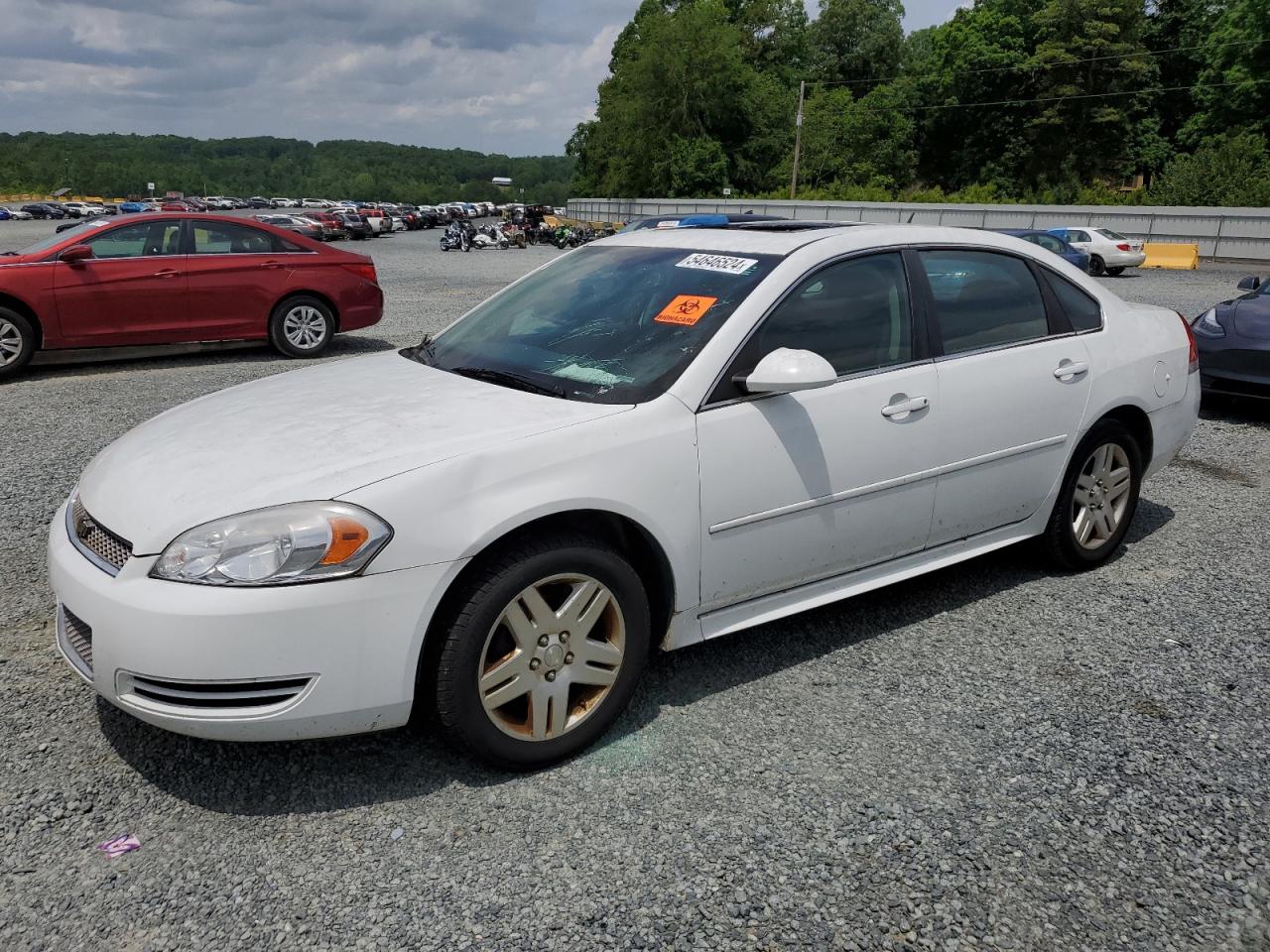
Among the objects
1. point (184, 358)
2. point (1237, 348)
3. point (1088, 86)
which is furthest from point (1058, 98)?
point (184, 358)

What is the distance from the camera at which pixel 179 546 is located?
2.56 metres

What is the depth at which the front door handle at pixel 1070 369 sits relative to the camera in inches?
161

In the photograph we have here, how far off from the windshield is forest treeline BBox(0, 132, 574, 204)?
139801mm

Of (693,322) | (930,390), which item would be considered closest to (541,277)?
(693,322)

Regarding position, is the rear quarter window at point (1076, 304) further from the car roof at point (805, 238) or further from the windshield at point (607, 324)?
the windshield at point (607, 324)

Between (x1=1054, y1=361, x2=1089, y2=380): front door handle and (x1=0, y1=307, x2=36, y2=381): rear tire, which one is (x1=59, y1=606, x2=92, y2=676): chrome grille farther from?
(x1=0, y1=307, x2=36, y2=381): rear tire

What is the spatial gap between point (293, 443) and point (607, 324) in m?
1.19

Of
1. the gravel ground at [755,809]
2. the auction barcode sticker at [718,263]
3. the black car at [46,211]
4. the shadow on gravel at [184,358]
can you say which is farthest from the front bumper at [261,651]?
the black car at [46,211]

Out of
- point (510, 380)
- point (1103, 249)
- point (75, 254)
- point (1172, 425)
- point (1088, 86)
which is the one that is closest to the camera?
point (510, 380)

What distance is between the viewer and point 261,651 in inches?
97.6

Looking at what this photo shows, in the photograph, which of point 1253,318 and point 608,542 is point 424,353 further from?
point 1253,318

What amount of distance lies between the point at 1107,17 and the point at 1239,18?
24.1 ft

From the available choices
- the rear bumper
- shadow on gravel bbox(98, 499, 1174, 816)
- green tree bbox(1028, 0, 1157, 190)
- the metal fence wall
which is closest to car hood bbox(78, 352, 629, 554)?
shadow on gravel bbox(98, 499, 1174, 816)

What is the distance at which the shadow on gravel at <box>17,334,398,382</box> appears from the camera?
31.4ft
